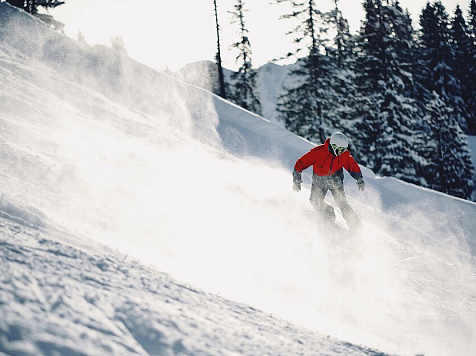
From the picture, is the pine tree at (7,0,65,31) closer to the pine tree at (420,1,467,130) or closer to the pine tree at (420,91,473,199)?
the pine tree at (420,91,473,199)

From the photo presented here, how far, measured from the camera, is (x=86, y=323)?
2162 millimetres

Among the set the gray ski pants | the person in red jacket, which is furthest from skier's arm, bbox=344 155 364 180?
the gray ski pants

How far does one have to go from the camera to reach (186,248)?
443 centimetres

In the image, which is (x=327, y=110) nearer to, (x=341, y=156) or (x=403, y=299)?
(x=341, y=156)

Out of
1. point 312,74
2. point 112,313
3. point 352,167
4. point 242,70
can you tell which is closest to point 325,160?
point 352,167

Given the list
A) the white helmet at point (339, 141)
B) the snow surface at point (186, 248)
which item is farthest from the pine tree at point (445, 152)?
the white helmet at point (339, 141)

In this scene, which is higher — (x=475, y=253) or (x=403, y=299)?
(x=475, y=253)

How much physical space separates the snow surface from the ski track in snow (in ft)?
0.03

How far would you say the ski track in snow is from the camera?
1996 mm

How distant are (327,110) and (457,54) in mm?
25835

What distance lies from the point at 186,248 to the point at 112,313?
6.86ft

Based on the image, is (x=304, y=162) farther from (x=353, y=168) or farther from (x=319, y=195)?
(x=353, y=168)

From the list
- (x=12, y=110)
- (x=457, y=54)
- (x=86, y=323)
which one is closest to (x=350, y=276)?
(x=86, y=323)

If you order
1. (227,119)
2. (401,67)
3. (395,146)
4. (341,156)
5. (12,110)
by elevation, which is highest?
(401,67)
